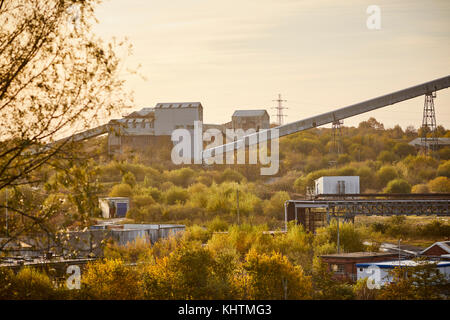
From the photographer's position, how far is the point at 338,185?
3803 centimetres

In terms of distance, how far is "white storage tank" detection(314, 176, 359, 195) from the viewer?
38.0 meters

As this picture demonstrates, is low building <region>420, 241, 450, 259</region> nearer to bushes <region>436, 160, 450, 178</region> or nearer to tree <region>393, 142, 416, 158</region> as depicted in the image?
bushes <region>436, 160, 450, 178</region>

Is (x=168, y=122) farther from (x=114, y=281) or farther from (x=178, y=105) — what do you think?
(x=114, y=281)

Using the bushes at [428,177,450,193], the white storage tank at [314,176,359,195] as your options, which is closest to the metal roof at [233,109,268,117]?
the bushes at [428,177,450,193]

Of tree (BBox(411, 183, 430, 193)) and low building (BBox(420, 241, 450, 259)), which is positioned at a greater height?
tree (BBox(411, 183, 430, 193))

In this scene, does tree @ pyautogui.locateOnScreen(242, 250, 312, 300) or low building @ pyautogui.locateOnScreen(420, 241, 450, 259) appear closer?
tree @ pyautogui.locateOnScreen(242, 250, 312, 300)

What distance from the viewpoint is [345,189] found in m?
38.5

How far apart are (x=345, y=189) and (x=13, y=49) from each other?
1178 inches

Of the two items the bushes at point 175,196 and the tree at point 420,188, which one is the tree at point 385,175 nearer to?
the tree at point 420,188

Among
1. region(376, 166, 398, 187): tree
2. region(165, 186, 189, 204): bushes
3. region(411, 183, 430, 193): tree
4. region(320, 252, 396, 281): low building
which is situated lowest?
region(320, 252, 396, 281): low building

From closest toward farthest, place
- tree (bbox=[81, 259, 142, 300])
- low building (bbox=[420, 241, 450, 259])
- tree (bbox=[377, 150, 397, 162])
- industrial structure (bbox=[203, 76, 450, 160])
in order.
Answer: tree (bbox=[81, 259, 142, 300]) < low building (bbox=[420, 241, 450, 259]) < industrial structure (bbox=[203, 76, 450, 160]) < tree (bbox=[377, 150, 397, 162])

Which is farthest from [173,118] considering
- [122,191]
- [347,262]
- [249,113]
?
[347,262]
